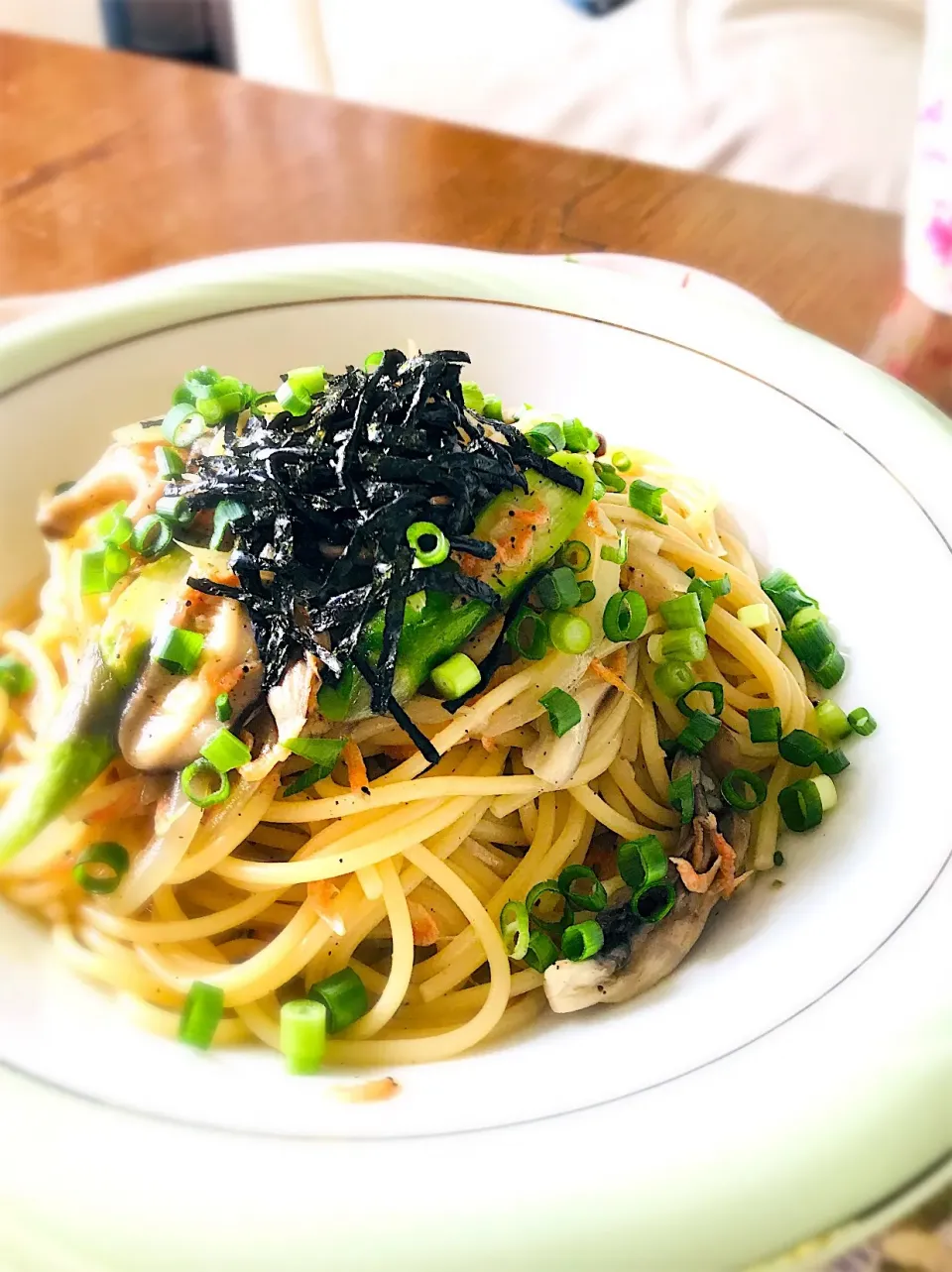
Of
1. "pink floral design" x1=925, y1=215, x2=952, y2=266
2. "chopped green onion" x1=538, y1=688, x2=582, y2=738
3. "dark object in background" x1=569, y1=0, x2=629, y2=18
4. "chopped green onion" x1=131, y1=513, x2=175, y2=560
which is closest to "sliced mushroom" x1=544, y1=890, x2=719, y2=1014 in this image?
"chopped green onion" x1=538, y1=688, x2=582, y2=738

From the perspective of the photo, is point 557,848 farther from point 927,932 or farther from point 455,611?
point 927,932

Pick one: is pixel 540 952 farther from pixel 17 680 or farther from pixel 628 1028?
pixel 17 680

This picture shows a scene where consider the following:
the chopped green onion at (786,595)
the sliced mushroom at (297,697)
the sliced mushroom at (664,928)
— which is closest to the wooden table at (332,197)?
the chopped green onion at (786,595)

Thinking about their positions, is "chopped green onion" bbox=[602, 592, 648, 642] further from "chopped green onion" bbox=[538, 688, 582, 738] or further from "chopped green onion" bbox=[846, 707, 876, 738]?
"chopped green onion" bbox=[846, 707, 876, 738]

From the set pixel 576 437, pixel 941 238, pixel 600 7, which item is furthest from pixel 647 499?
pixel 600 7

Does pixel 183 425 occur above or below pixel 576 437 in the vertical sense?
below

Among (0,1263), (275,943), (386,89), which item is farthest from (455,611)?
(386,89)
